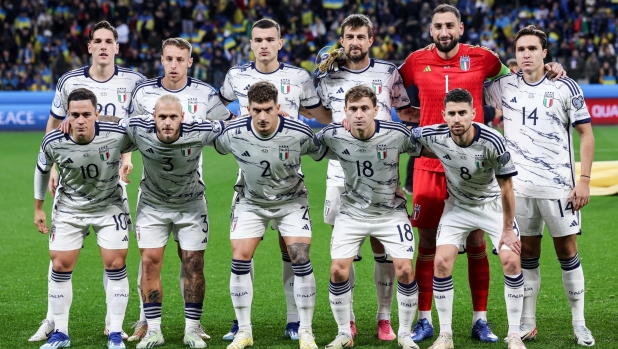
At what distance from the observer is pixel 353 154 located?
6.23 m

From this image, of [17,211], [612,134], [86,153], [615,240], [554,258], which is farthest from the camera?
[612,134]

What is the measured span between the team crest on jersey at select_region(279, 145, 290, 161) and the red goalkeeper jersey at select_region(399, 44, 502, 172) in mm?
1080

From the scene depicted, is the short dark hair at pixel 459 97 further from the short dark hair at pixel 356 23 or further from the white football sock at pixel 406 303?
the white football sock at pixel 406 303

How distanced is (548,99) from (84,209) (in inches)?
140

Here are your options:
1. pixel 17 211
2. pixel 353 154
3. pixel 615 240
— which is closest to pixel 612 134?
pixel 615 240

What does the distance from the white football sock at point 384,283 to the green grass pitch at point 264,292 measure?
0.74 ft

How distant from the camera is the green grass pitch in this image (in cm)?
668

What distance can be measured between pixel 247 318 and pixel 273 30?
2.27 metres

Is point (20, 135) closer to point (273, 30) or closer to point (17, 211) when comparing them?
point (17, 211)

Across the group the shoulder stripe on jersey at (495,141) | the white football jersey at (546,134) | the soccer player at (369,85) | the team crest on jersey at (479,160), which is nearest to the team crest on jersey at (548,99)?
the white football jersey at (546,134)

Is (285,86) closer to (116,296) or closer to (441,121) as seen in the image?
(441,121)

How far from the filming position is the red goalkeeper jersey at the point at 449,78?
6.58 meters

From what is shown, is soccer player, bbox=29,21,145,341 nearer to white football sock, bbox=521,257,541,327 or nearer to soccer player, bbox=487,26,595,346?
soccer player, bbox=487,26,595,346

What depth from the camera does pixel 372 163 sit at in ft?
20.5
